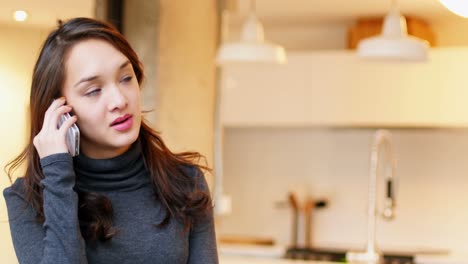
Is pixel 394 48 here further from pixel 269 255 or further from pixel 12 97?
pixel 12 97

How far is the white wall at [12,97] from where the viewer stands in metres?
1.79

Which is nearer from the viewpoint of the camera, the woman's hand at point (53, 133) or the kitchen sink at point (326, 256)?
the woman's hand at point (53, 133)

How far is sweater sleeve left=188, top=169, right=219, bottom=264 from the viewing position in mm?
1631

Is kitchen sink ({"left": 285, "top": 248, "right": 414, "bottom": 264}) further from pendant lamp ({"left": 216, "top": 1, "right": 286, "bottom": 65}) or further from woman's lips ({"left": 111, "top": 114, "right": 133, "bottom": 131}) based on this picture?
woman's lips ({"left": 111, "top": 114, "right": 133, "bottom": 131})

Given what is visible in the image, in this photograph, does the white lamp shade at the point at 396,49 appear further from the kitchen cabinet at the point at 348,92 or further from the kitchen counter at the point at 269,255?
the kitchen cabinet at the point at 348,92

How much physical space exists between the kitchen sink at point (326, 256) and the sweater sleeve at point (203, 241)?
3482 millimetres

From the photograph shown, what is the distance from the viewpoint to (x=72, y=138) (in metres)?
1.52

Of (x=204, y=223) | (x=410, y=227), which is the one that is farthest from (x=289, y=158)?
(x=204, y=223)

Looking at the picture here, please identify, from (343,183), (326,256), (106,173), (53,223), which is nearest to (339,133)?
(343,183)

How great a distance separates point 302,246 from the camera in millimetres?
6125

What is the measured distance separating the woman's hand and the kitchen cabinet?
399 centimetres

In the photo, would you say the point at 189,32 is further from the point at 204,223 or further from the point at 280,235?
the point at 280,235


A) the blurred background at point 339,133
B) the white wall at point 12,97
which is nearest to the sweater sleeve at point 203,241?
the white wall at point 12,97

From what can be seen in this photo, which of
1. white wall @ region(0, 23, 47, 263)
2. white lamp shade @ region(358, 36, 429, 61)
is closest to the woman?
white wall @ region(0, 23, 47, 263)
